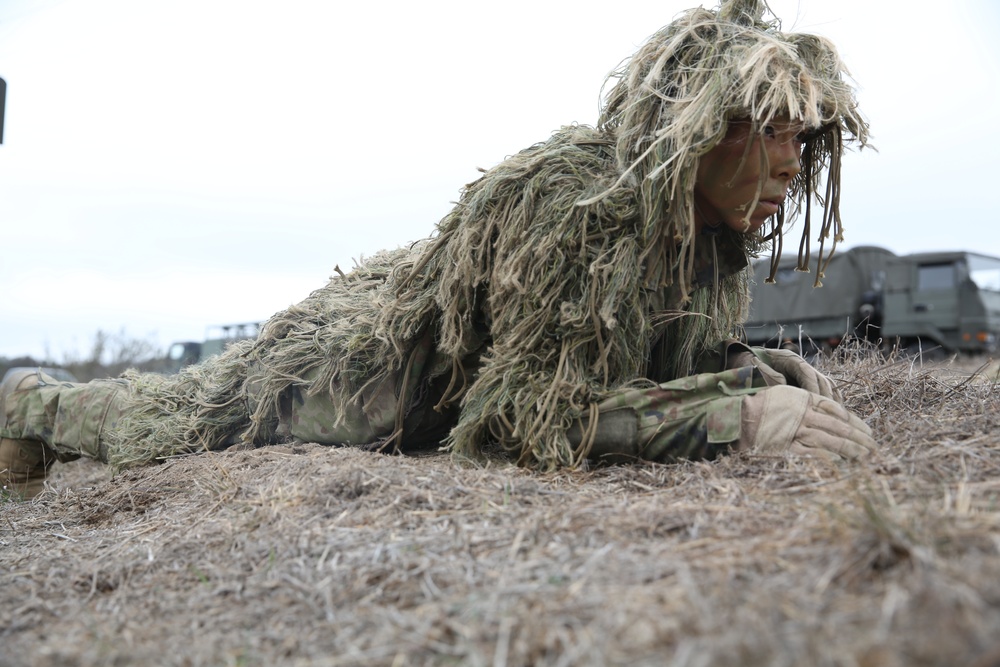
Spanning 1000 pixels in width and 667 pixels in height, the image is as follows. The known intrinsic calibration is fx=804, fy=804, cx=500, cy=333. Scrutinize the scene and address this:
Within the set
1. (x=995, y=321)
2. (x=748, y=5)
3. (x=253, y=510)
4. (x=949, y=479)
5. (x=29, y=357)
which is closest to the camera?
(x=949, y=479)

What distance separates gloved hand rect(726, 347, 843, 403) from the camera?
245 centimetres

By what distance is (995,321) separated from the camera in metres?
12.0

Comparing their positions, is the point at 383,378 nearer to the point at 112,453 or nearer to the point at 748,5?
the point at 112,453

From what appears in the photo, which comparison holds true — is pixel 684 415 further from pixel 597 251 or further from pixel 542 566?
pixel 542 566

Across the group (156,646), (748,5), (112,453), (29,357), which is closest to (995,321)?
(748,5)

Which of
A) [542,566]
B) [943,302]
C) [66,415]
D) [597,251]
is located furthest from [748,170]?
[943,302]

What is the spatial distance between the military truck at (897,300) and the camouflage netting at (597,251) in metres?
9.28

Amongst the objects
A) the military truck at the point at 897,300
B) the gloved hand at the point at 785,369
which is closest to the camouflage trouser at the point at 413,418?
the gloved hand at the point at 785,369

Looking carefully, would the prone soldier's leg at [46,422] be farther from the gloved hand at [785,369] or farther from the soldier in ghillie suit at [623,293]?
the gloved hand at [785,369]

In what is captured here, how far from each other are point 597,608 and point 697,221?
1574 mm

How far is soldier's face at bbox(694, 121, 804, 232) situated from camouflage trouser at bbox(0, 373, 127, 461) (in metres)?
2.48

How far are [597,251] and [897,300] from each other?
11.9m

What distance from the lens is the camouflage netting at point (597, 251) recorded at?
2146 mm

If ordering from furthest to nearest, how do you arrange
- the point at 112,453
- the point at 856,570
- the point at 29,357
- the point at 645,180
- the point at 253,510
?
1. the point at 29,357
2. the point at 112,453
3. the point at 645,180
4. the point at 253,510
5. the point at 856,570
